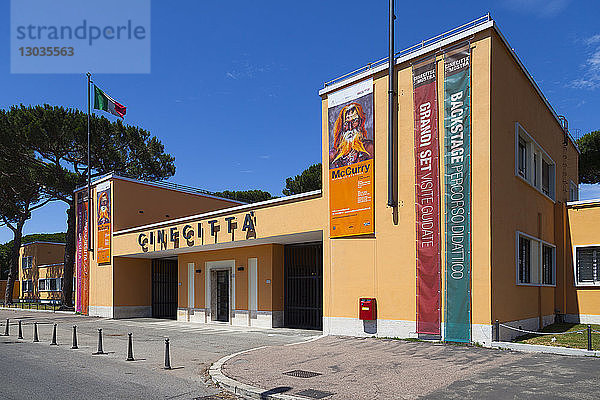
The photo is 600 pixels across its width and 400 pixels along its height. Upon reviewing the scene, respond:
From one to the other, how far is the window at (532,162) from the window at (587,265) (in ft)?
7.56

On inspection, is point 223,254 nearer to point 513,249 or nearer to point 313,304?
point 313,304

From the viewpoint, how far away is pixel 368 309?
14688mm

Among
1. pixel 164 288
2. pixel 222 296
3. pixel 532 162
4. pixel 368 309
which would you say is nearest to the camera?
pixel 368 309

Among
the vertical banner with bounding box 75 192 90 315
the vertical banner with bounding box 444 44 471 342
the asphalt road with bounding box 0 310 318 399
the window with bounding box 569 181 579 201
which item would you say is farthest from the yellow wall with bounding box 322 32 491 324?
the vertical banner with bounding box 75 192 90 315

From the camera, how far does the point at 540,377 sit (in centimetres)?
874

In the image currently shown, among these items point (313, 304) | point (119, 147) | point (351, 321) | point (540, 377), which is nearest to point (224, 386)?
point (540, 377)

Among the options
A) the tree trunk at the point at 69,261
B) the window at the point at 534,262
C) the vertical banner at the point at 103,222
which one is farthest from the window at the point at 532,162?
the tree trunk at the point at 69,261

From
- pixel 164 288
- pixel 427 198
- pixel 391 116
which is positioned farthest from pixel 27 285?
pixel 427 198

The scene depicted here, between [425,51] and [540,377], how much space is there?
30.2 ft

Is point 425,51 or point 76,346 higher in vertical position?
point 425,51

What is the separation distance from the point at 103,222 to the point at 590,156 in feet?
106

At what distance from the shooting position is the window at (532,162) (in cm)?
1542

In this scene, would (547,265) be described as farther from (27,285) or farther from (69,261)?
(27,285)

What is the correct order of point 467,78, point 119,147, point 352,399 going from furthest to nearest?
point 119,147 < point 467,78 < point 352,399
